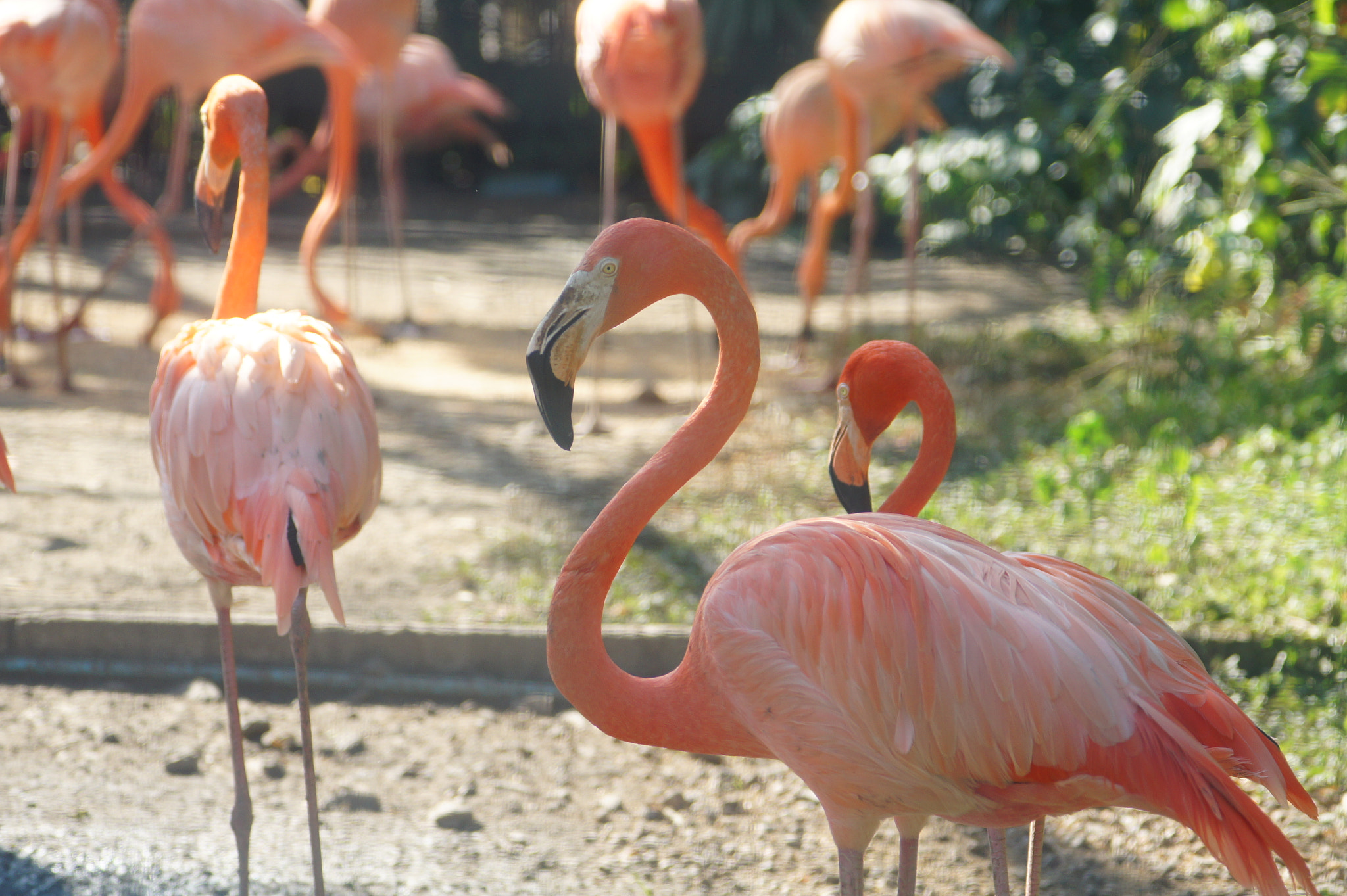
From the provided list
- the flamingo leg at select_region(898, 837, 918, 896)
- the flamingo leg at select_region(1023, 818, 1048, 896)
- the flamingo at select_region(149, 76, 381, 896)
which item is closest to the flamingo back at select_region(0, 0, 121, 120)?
the flamingo at select_region(149, 76, 381, 896)

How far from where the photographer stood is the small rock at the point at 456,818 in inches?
95.7

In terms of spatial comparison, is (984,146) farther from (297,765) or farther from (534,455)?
(297,765)

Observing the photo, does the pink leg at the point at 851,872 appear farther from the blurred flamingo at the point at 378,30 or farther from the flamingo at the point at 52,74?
the blurred flamingo at the point at 378,30

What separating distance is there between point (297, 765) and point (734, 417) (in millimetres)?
1415

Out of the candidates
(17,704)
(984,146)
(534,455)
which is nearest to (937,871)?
(17,704)

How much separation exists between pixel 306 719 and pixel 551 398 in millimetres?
854

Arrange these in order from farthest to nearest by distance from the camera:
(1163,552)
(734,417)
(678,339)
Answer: (678,339)
(1163,552)
(734,417)

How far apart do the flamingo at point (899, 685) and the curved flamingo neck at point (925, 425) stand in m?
0.40

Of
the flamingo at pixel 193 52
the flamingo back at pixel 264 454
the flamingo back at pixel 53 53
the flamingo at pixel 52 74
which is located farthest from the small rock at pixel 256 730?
the flamingo back at pixel 53 53

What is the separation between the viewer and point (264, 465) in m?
2.05

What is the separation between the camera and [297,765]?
2.68 metres

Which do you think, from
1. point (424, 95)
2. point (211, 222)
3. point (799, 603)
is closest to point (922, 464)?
point (799, 603)

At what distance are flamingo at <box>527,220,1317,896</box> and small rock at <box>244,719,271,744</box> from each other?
1.29 metres

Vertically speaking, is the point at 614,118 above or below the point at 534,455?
above
